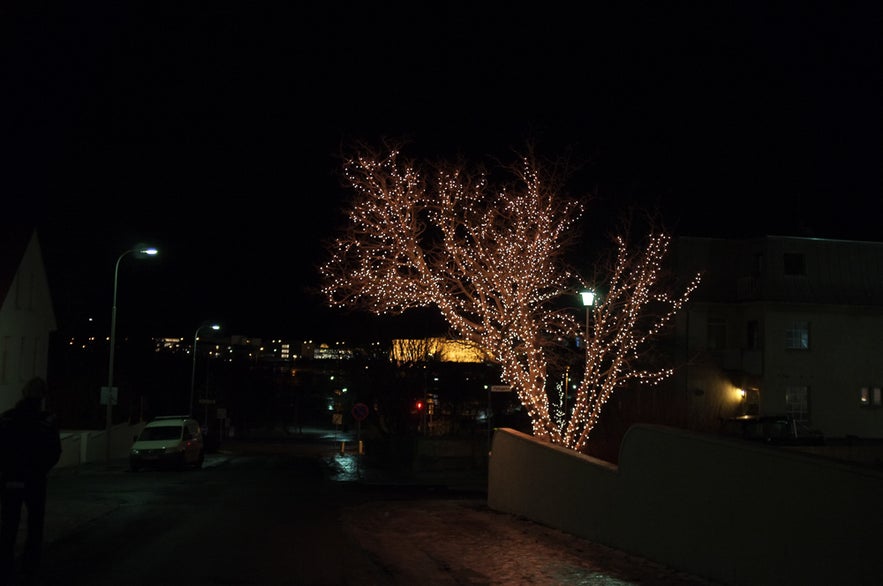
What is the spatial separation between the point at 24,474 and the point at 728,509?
600 cm

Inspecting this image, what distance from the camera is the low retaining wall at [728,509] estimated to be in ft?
22.3

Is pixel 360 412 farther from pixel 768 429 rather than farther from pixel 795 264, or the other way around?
pixel 795 264

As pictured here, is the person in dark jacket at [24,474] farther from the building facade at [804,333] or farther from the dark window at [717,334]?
the dark window at [717,334]

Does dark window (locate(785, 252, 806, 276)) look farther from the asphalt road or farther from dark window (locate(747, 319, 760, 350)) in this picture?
the asphalt road

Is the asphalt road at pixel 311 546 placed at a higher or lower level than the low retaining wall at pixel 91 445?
higher

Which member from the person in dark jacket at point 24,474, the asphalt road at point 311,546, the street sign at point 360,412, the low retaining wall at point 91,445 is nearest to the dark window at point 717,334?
the street sign at point 360,412

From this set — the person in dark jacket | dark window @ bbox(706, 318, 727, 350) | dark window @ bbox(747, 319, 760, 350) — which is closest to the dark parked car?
dark window @ bbox(747, 319, 760, 350)

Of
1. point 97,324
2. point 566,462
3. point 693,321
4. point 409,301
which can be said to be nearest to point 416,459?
point 693,321

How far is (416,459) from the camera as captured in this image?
34938 mm

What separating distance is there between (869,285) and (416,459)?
19.0 m

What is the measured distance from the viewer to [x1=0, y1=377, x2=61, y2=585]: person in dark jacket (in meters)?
7.76

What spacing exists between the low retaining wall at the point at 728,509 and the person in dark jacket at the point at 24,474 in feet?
18.5

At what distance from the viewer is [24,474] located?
7.81 meters

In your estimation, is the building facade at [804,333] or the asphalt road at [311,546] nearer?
the asphalt road at [311,546]
